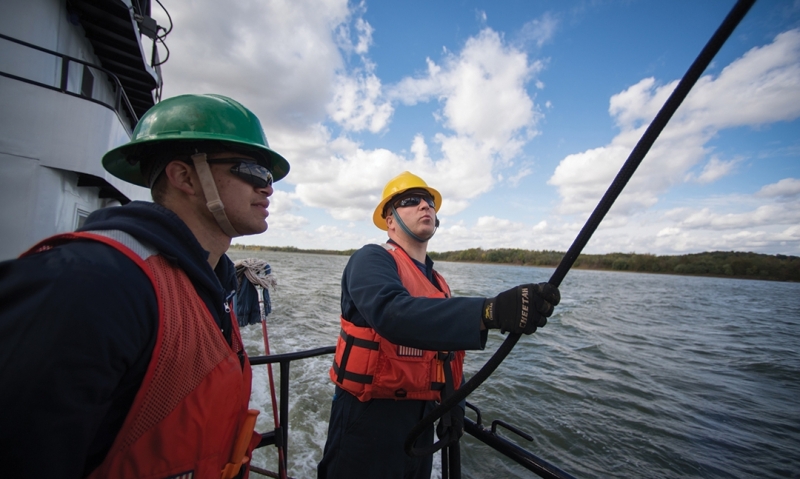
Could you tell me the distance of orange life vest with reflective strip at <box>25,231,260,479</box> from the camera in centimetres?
85

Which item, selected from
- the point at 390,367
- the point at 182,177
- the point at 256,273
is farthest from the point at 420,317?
the point at 256,273

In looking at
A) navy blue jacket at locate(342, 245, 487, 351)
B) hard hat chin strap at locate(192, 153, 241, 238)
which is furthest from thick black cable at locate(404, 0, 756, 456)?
hard hat chin strap at locate(192, 153, 241, 238)

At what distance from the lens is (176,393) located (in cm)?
Result: 94

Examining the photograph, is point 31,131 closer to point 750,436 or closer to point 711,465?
point 711,465

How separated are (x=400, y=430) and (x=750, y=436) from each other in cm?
667

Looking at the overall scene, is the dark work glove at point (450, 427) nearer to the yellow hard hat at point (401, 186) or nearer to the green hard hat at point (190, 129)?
the yellow hard hat at point (401, 186)

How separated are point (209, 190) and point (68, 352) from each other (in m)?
0.71

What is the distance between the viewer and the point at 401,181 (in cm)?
276

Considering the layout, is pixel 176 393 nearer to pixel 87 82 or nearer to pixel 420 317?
pixel 420 317

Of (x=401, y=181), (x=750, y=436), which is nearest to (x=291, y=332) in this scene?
(x=401, y=181)

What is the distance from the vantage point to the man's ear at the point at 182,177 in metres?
1.24

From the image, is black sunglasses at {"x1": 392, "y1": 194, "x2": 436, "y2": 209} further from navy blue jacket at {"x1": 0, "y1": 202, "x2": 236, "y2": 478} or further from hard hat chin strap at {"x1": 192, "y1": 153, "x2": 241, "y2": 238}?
navy blue jacket at {"x1": 0, "y1": 202, "x2": 236, "y2": 478}

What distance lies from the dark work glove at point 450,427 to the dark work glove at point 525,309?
88 centimetres

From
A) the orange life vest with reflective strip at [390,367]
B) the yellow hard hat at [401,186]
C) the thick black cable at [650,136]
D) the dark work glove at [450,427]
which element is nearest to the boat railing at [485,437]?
the dark work glove at [450,427]
